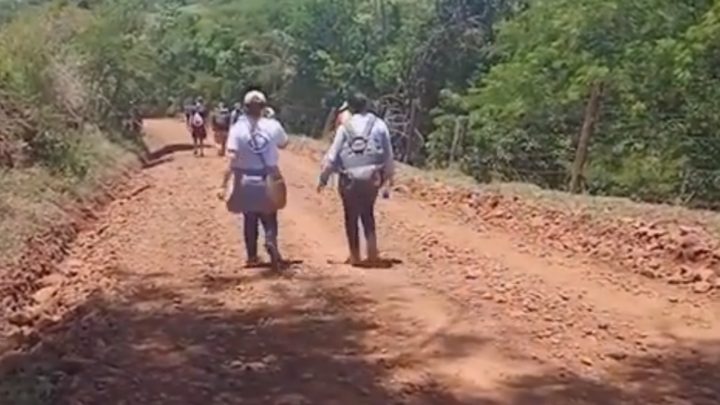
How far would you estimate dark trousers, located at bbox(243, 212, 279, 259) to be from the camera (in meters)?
11.6

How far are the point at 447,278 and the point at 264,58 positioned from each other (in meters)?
60.0

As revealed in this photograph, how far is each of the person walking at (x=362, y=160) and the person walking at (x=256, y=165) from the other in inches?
20.1

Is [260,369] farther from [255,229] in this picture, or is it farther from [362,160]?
[362,160]

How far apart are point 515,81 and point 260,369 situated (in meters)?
24.5

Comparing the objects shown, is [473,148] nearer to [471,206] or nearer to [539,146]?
[539,146]

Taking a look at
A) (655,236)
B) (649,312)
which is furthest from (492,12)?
(649,312)

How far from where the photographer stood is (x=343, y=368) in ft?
25.1

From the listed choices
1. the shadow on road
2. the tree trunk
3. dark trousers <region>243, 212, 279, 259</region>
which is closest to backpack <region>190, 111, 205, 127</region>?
the tree trunk

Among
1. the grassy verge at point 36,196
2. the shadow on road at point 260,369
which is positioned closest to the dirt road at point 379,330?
the shadow on road at point 260,369

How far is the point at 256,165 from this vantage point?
11484 mm

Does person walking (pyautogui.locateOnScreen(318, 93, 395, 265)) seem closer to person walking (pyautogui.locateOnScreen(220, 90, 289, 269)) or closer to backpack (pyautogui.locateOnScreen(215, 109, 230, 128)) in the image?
person walking (pyautogui.locateOnScreen(220, 90, 289, 269))

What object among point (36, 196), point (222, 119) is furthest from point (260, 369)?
point (222, 119)

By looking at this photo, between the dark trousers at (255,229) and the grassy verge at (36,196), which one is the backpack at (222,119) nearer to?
the grassy verge at (36,196)

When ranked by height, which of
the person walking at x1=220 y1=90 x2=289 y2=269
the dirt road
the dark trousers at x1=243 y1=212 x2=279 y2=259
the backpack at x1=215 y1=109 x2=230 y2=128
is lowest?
the backpack at x1=215 y1=109 x2=230 y2=128
